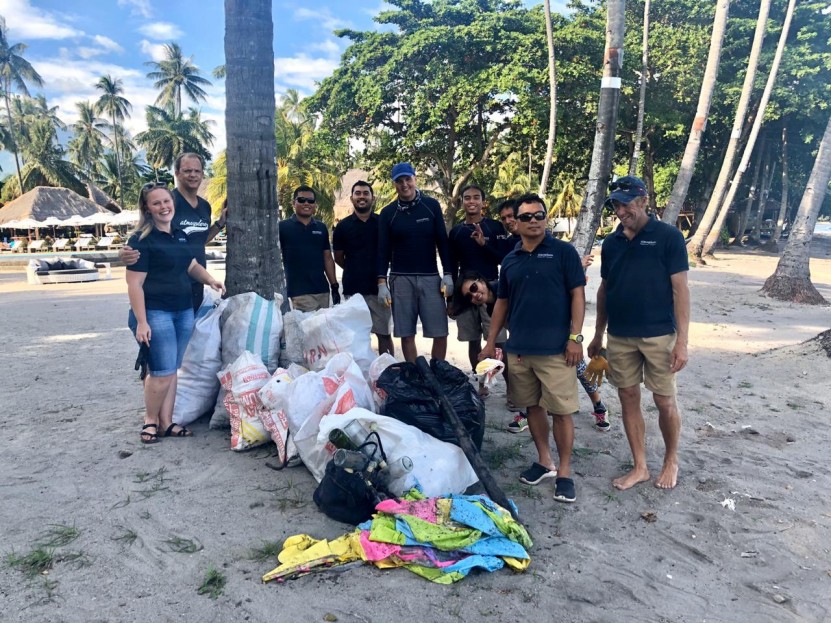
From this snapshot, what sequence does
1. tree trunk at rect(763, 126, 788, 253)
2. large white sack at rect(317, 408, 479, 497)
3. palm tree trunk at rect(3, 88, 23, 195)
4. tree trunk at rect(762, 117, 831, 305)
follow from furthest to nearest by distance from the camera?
palm tree trunk at rect(3, 88, 23, 195)
tree trunk at rect(763, 126, 788, 253)
tree trunk at rect(762, 117, 831, 305)
large white sack at rect(317, 408, 479, 497)

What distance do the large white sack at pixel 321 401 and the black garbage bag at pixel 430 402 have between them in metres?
0.18

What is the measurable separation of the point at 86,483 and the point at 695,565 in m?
3.38

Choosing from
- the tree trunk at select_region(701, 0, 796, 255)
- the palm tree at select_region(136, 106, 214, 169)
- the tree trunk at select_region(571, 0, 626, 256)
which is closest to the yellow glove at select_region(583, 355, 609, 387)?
the tree trunk at select_region(571, 0, 626, 256)

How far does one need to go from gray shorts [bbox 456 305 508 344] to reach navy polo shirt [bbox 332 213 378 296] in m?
0.84

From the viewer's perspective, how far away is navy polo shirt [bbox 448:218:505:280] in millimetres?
4512

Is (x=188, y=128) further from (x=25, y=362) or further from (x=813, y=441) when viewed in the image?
(x=813, y=441)

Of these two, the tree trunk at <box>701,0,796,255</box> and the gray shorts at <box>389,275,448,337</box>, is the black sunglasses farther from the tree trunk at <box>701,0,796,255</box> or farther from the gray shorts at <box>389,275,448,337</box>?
the tree trunk at <box>701,0,796,255</box>

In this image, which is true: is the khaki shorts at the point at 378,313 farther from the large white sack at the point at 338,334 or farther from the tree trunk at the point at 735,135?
the tree trunk at the point at 735,135

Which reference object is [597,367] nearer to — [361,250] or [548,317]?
[548,317]

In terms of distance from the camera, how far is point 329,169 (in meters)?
24.8

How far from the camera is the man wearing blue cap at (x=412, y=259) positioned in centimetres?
454

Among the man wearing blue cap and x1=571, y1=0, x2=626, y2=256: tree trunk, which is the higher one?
x1=571, y1=0, x2=626, y2=256: tree trunk

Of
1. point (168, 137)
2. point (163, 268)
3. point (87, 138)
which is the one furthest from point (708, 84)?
point (87, 138)

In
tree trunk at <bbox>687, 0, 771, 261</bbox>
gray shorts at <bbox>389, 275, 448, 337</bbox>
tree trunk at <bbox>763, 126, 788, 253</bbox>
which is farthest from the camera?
tree trunk at <bbox>763, 126, 788, 253</bbox>
